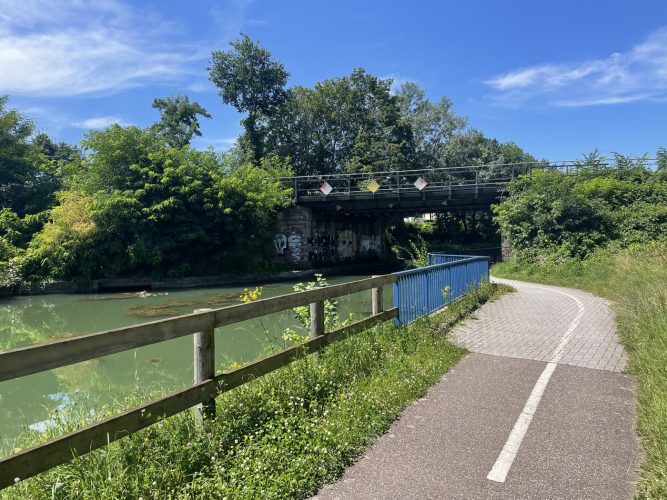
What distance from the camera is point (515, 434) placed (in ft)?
14.2

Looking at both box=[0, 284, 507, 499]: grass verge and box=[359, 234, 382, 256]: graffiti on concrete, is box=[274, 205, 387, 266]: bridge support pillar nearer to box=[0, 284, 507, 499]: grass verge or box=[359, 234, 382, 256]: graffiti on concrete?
box=[359, 234, 382, 256]: graffiti on concrete

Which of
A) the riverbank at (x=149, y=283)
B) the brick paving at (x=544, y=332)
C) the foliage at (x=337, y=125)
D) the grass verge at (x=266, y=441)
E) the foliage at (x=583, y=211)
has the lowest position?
the riverbank at (x=149, y=283)

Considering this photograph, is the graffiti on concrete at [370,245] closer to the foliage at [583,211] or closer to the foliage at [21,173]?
the foliage at [583,211]

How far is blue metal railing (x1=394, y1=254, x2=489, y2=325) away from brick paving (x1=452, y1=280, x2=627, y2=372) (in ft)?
2.36

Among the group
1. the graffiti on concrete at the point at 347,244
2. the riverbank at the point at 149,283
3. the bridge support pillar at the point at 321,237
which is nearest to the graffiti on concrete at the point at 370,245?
the bridge support pillar at the point at 321,237

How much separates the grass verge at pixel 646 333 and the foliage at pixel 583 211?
11.8 feet

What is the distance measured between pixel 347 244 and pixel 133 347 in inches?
1458

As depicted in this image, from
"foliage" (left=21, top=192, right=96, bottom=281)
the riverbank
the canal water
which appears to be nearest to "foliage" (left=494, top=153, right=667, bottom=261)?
the canal water

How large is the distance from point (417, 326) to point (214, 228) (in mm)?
24357

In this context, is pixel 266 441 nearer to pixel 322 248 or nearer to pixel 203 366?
pixel 203 366

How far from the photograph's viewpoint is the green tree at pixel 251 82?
51688 mm

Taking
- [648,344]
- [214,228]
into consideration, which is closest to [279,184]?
[214,228]

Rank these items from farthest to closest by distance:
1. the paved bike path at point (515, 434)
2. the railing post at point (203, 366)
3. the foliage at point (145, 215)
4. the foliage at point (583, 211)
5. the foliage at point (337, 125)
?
the foliage at point (337, 125) < the foliage at point (145, 215) < the foliage at point (583, 211) < the railing post at point (203, 366) < the paved bike path at point (515, 434)

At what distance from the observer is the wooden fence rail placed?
2.64m
